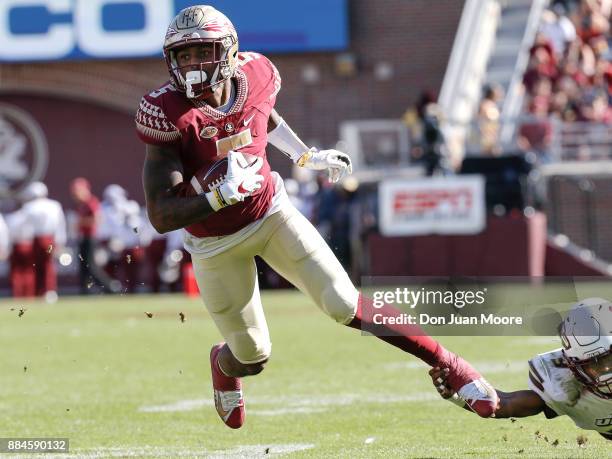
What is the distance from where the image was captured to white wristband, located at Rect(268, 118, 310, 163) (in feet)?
20.2

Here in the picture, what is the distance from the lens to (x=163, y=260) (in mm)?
18906

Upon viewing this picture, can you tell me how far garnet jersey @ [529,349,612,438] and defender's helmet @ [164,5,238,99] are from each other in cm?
171

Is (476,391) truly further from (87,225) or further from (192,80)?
(87,225)

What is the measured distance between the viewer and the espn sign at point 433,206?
1508 centimetres

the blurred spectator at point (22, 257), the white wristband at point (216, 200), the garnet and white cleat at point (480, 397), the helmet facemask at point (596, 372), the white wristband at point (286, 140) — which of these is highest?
the white wristband at point (216, 200)

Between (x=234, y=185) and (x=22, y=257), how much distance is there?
1310cm

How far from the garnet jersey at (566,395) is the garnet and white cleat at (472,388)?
0.18 m

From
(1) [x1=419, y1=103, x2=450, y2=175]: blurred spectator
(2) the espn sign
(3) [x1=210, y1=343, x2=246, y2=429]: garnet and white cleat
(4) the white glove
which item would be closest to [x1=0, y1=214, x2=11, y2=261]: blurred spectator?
(2) the espn sign

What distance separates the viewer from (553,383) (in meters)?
5.18

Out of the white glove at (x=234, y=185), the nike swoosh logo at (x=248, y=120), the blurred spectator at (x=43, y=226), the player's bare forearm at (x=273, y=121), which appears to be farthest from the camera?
the blurred spectator at (x=43, y=226)

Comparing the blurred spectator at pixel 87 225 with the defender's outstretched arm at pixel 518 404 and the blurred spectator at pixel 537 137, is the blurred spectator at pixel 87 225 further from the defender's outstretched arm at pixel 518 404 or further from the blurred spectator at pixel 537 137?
the defender's outstretched arm at pixel 518 404

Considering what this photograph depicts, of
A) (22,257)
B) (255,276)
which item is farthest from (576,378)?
(22,257)

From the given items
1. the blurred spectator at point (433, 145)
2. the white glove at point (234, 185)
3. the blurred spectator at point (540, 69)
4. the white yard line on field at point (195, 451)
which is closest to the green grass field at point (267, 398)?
the white yard line on field at point (195, 451)

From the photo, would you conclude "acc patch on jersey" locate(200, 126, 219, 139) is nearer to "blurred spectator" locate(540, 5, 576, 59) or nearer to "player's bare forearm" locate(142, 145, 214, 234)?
"player's bare forearm" locate(142, 145, 214, 234)
